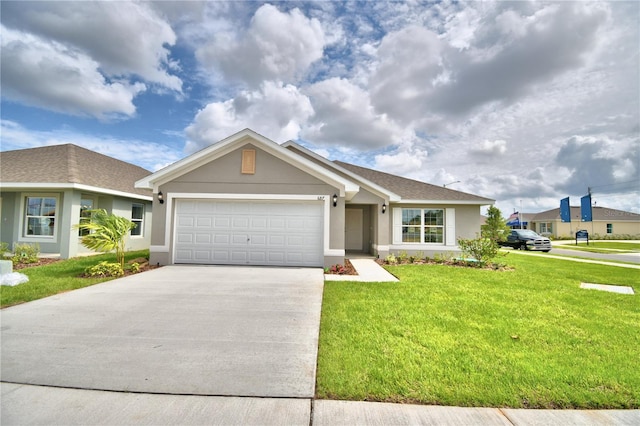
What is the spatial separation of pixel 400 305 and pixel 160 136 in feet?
45.8

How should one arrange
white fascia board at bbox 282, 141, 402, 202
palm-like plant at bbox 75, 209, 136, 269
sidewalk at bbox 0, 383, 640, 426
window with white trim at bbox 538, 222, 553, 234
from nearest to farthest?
sidewalk at bbox 0, 383, 640, 426 → palm-like plant at bbox 75, 209, 136, 269 → white fascia board at bbox 282, 141, 402, 202 → window with white trim at bbox 538, 222, 553, 234

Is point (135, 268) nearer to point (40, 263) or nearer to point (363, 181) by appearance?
point (40, 263)

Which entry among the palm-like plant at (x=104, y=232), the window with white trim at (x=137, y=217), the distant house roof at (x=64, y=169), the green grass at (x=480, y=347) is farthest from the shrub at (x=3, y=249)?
the green grass at (x=480, y=347)

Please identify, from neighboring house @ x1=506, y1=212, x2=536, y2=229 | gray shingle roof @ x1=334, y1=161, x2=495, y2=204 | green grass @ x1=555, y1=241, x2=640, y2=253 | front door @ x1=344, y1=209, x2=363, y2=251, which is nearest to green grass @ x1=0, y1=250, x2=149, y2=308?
front door @ x1=344, y1=209, x2=363, y2=251

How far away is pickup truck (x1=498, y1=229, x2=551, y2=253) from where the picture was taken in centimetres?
2225

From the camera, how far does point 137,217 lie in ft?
51.6

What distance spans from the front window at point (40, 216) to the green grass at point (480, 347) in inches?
529

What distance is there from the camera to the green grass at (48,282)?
6397mm

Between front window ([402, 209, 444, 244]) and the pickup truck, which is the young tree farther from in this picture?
front window ([402, 209, 444, 244])

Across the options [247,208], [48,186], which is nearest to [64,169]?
[48,186]

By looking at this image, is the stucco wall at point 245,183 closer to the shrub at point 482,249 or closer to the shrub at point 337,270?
the shrub at point 337,270

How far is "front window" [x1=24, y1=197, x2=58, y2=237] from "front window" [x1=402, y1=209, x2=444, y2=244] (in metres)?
16.3

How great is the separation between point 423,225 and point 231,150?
1003 centimetres

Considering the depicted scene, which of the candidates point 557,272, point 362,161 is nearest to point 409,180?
point 362,161
